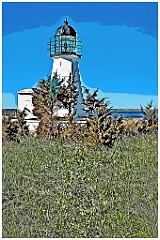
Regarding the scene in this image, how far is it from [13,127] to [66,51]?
0.82 meters

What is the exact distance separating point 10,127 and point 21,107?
0.69ft

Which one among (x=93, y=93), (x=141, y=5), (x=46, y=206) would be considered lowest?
(x=46, y=206)

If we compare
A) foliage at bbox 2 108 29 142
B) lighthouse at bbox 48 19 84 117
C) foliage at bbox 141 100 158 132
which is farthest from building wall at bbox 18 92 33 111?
foliage at bbox 141 100 158 132

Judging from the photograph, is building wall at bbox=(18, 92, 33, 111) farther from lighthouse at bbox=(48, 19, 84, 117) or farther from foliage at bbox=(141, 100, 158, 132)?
foliage at bbox=(141, 100, 158, 132)

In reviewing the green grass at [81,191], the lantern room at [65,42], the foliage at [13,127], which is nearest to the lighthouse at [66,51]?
the lantern room at [65,42]

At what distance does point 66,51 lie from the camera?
10.5 feet

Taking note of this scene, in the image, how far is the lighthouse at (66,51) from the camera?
312cm

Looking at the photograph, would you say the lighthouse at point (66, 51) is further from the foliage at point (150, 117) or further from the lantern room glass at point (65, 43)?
the foliage at point (150, 117)

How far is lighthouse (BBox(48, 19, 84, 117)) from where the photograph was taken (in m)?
3.12

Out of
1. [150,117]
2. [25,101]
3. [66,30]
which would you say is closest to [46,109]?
[25,101]

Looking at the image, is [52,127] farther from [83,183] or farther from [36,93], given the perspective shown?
[83,183]

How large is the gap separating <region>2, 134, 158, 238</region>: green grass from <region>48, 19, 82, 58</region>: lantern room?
2.45 ft

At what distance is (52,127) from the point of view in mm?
3369

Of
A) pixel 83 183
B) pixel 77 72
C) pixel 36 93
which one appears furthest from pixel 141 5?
pixel 83 183
